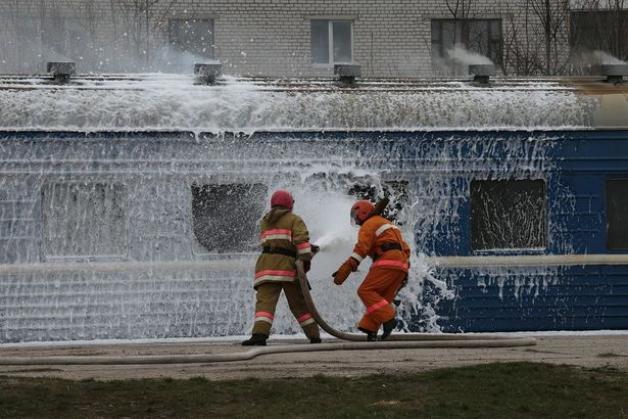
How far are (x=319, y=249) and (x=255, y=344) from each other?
1.49 m

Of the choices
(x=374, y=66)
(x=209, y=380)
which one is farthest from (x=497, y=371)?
(x=374, y=66)

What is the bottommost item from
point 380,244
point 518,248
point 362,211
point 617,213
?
point 518,248

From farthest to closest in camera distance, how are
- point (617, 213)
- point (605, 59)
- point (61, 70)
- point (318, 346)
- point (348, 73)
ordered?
1. point (605, 59)
2. point (348, 73)
3. point (617, 213)
4. point (61, 70)
5. point (318, 346)

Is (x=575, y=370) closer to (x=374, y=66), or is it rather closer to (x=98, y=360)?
(x=98, y=360)

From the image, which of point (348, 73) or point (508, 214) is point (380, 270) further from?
point (348, 73)

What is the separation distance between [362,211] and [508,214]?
231cm

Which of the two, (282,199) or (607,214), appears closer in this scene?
(282,199)

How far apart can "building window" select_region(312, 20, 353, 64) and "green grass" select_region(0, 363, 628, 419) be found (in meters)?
18.6

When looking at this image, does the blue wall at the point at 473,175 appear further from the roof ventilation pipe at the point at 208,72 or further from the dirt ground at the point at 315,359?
the roof ventilation pipe at the point at 208,72

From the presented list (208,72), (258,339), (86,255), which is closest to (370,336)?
(258,339)

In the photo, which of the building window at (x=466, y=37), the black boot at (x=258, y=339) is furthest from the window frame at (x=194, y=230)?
the building window at (x=466, y=37)

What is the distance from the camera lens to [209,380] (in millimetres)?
12531

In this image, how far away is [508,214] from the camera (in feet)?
58.5

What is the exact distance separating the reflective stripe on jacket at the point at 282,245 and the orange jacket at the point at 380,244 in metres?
0.58
